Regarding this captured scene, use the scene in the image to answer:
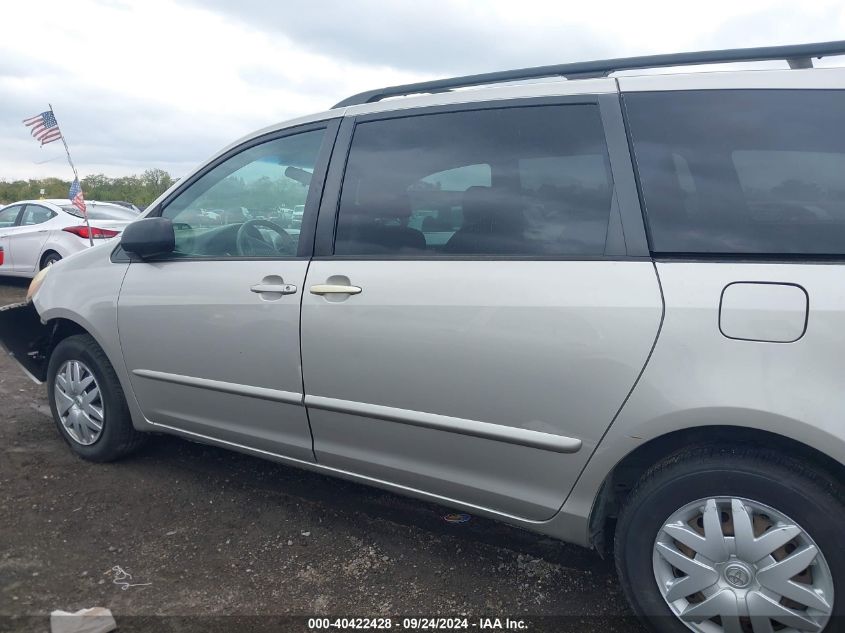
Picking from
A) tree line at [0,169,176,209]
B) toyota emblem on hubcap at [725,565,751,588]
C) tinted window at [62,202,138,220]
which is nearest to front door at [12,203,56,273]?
tinted window at [62,202,138,220]

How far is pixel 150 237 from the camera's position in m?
2.94

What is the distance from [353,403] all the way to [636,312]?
3.56 feet

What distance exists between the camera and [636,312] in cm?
193

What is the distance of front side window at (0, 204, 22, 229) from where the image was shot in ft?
32.0

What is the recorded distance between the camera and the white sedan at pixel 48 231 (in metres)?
8.83

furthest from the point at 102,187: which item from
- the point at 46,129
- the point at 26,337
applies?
the point at 26,337

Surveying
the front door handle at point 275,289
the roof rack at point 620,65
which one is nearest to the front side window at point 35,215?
the front door handle at point 275,289

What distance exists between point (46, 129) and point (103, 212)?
2.61m

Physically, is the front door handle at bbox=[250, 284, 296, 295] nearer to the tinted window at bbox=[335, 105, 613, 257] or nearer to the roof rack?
the tinted window at bbox=[335, 105, 613, 257]

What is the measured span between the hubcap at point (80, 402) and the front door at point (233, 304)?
0.36 m

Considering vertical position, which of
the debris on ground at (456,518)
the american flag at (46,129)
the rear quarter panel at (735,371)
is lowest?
the debris on ground at (456,518)

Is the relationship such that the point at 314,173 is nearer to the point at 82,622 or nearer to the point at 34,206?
the point at 82,622

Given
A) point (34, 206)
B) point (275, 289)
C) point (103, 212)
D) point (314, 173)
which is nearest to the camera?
point (275, 289)

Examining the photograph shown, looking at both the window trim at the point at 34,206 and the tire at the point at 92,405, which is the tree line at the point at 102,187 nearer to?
the window trim at the point at 34,206
